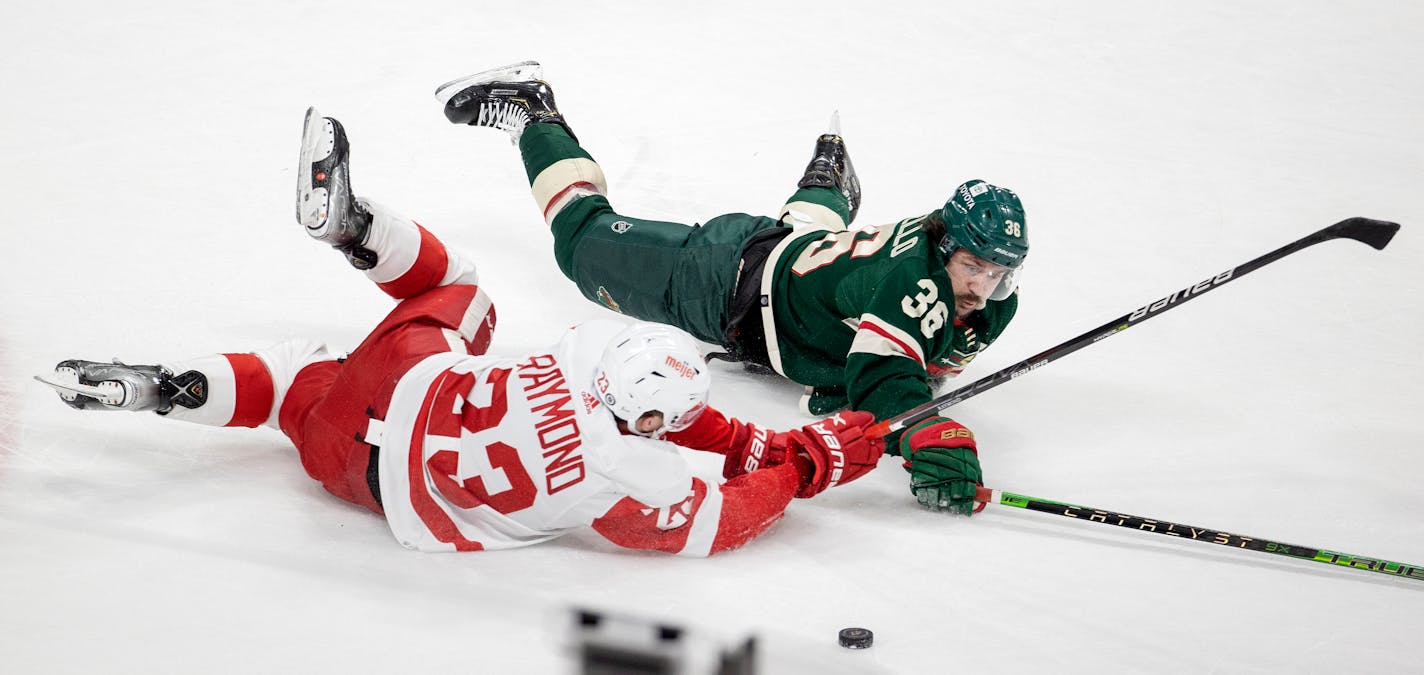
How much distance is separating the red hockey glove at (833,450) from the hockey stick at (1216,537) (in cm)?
31

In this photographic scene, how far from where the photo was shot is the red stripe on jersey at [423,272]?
3355 millimetres

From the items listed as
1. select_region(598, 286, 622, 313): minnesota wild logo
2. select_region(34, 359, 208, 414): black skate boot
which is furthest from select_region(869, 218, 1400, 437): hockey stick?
select_region(34, 359, 208, 414): black skate boot

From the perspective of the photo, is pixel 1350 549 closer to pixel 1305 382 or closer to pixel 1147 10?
pixel 1305 382

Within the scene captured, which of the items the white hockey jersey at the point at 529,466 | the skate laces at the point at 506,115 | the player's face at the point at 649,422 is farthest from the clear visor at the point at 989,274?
the skate laces at the point at 506,115

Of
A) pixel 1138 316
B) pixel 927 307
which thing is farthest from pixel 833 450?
pixel 1138 316

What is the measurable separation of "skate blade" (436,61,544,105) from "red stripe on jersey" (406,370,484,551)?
1937mm

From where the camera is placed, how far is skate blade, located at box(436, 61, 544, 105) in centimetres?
445

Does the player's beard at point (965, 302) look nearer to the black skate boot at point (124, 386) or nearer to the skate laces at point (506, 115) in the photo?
the skate laces at point (506, 115)

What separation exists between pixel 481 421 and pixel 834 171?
208 cm

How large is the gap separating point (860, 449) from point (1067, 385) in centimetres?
119

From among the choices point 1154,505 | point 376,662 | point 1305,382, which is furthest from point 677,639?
point 1305,382

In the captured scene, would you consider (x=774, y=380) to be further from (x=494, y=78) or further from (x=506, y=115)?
(x=494, y=78)

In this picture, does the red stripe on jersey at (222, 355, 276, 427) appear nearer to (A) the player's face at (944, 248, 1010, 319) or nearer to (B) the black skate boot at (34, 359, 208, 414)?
(B) the black skate boot at (34, 359, 208, 414)

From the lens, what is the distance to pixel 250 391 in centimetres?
312
